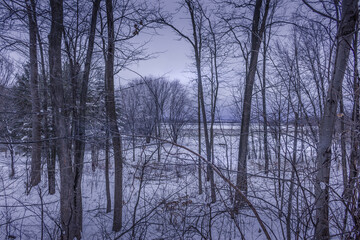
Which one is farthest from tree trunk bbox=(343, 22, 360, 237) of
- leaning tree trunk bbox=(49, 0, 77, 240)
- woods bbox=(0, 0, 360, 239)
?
leaning tree trunk bbox=(49, 0, 77, 240)

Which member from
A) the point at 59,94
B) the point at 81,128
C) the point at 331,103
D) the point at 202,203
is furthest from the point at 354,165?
the point at 81,128

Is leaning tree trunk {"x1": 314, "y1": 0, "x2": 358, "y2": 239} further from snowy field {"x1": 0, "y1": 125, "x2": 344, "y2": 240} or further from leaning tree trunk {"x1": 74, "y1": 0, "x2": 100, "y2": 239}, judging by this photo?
leaning tree trunk {"x1": 74, "y1": 0, "x2": 100, "y2": 239}

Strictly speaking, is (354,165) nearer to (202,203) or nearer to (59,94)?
(202,203)

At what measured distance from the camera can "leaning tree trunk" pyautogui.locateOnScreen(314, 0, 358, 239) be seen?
73.7 inches

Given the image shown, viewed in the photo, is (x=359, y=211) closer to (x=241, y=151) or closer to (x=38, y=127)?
(x=241, y=151)

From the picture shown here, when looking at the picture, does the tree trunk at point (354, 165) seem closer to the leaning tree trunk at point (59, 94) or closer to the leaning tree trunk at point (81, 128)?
the leaning tree trunk at point (59, 94)

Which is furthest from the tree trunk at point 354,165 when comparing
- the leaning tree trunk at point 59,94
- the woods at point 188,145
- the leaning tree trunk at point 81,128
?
the leaning tree trunk at point 81,128

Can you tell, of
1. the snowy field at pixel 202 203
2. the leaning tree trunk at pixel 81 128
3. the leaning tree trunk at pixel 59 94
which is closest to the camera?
the snowy field at pixel 202 203

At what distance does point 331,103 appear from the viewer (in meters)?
2.07

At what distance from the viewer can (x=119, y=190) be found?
19.6 ft

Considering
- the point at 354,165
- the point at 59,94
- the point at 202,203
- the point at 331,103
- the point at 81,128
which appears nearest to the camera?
the point at 331,103

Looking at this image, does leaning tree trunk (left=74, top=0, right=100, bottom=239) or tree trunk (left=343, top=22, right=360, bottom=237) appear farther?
leaning tree trunk (left=74, top=0, right=100, bottom=239)

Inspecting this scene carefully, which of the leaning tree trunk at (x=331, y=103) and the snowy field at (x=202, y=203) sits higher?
the leaning tree trunk at (x=331, y=103)

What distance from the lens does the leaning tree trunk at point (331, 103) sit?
187 centimetres
